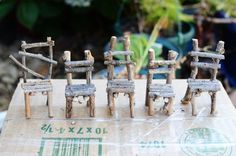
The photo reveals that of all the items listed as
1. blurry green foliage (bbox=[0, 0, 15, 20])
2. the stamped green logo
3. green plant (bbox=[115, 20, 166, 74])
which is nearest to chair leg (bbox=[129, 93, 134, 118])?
the stamped green logo

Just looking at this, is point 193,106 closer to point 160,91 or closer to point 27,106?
point 160,91

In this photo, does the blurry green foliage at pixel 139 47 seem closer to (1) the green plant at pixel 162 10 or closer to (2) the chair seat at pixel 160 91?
(1) the green plant at pixel 162 10

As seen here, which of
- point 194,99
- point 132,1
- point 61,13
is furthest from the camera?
point 61,13

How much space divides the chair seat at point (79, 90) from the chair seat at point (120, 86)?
43mm

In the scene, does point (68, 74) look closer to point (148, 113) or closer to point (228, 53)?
point (148, 113)

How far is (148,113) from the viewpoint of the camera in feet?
3.93

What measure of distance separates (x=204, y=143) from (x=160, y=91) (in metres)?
0.16

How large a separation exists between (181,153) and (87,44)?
149 cm

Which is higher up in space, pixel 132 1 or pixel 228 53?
pixel 132 1

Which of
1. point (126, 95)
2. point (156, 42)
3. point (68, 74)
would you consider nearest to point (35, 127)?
point (68, 74)

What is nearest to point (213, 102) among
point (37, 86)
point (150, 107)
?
point (150, 107)

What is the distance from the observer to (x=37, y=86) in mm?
1167

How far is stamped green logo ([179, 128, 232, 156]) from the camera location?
108cm

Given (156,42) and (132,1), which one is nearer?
(156,42)
